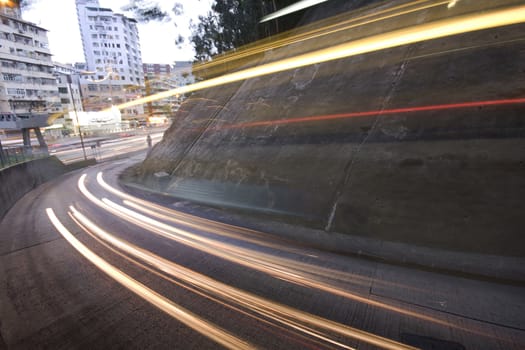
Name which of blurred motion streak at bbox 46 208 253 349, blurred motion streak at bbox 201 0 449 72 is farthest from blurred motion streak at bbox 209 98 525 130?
blurred motion streak at bbox 46 208 253 349

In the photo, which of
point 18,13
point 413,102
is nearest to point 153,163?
point 413,102

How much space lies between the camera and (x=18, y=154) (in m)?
14.8

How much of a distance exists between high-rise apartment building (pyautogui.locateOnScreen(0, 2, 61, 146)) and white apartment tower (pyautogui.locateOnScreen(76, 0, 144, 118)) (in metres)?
20.2

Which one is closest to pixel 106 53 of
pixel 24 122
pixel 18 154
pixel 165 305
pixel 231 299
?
pixel 24 122

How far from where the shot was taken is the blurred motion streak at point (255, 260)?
3432 mm

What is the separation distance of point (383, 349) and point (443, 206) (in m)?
3.20

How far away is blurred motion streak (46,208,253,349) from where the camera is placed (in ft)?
10.0

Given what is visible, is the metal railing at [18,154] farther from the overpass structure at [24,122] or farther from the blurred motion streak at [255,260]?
the blurred motion streak at [255,260]

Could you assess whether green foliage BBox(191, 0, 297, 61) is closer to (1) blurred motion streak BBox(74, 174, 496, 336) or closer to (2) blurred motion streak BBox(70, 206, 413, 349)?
(1) blurred motion streak BBox(74, 174, 496, 336)

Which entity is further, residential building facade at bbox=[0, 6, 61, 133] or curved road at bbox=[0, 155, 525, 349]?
residential building facade at bbox=[0, 6, 61, 133]

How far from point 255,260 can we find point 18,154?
18.0 m

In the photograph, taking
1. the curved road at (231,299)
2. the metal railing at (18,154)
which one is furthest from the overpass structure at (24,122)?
the curved road at (231,299)

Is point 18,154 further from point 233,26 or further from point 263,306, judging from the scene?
point 263,306

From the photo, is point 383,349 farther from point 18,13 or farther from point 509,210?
point 18,13
